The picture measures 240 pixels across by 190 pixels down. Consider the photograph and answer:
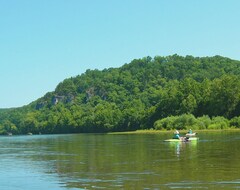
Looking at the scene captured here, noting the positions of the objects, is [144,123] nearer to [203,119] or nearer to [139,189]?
[203,119]

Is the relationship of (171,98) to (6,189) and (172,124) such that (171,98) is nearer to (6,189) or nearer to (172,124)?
(172,124)

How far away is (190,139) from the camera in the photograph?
6731cm

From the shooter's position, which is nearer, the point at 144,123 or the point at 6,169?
the point at 6,169

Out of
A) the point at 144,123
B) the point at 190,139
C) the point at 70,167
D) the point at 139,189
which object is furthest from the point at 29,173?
the point at 144,123

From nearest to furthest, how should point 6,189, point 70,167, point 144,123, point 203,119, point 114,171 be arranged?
point 6,189
point 114,171
point 70,167
point 203,119
point 144,123

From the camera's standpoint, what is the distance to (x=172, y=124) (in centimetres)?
13612

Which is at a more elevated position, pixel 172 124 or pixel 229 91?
pixel 229 91

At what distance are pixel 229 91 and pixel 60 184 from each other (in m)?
117

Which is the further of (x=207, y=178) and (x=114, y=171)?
(x=114, y=171)

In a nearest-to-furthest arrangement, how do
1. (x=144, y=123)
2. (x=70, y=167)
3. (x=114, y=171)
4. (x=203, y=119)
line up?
(x=114, y=171)
(x=70, y=167)
(x=203, y=119)
(x=144, y=123)

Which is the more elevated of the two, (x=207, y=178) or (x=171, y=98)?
(x=171, y=98)

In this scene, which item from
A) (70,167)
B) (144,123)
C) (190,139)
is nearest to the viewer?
(70,167)

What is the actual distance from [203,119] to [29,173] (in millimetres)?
104896

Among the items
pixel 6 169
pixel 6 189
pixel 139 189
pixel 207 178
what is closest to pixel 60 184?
pixel 6 189
